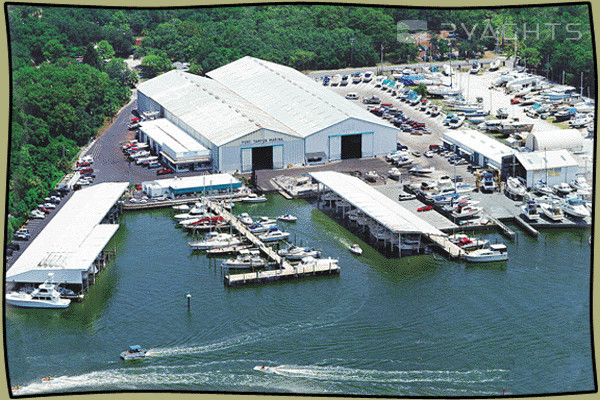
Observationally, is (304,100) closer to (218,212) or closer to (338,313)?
(218,212)

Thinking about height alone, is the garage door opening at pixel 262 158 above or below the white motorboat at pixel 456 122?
below

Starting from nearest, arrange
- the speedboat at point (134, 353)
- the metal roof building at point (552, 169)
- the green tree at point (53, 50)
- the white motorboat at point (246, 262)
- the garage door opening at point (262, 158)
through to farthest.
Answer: the speedboat at point (134, 353) < the white motorboat at point (246, 262) < the metal roof building at point (552, 169) < the garage door opening at point (262, 158) < the green tree at point (53, 50)

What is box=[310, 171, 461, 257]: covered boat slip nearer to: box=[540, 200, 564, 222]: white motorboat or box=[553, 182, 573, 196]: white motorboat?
box=[540, 200, 564, 222]: white motorboat

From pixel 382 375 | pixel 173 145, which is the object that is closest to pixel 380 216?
pixel 382 375

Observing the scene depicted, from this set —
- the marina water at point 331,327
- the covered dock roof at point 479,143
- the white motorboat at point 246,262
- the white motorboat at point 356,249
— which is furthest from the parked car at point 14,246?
the covered dock roof at point 479,143

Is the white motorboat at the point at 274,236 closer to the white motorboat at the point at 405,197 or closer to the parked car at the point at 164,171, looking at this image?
the white motorboat at the point at 405,197

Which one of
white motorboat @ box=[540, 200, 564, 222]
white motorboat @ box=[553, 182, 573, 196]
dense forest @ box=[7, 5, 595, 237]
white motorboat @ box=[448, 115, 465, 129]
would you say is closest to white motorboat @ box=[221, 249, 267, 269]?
white motorboat @ box=[540, 200, 564, 222]

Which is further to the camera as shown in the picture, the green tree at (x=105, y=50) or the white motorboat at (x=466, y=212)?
the green tree at (x=105, y=50)
